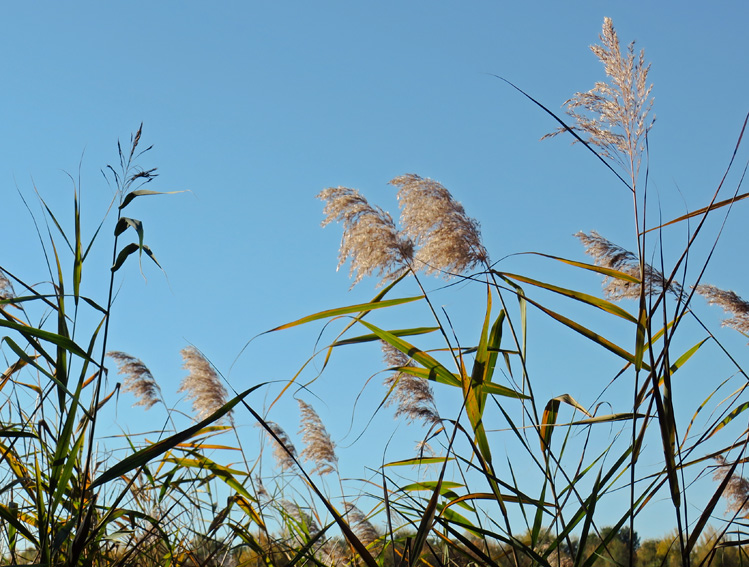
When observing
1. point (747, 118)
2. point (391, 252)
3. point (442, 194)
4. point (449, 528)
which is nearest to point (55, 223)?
point (391, 252)

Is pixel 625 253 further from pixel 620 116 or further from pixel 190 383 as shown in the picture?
pixel 190 383

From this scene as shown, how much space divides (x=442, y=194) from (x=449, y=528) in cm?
120

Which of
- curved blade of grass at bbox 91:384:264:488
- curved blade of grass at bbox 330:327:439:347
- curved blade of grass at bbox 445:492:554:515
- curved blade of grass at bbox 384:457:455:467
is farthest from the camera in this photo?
curved blade of grass at bbox 384:457:455:467

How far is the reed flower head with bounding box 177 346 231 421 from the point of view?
3857 mm

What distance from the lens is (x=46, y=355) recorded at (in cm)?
188

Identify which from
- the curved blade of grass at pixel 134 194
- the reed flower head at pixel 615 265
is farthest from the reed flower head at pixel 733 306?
the curved blade of grass at pixel 134 194

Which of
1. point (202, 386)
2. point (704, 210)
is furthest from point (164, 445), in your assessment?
point (202, 386)

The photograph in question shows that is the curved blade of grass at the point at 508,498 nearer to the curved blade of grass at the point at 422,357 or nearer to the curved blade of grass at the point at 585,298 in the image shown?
the curved blade of grass at the point at 422,357

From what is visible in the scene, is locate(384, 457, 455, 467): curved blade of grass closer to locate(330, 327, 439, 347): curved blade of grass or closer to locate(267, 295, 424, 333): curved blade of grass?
locate(330, 327, 439, 347): curved blade of grass

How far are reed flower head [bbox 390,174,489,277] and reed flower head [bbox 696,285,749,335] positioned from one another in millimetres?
1346

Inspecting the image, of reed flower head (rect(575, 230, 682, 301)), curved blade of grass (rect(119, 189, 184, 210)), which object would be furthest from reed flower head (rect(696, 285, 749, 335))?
curved blade of grass (rect(119, 189, 184, 210))

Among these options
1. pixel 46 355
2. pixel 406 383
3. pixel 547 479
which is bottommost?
pixel 547 479

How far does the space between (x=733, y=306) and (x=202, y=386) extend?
9.04 feet

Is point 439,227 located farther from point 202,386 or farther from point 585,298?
point 202,386
